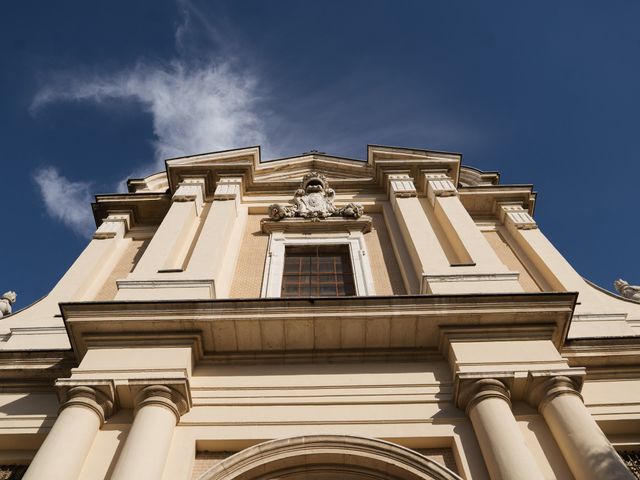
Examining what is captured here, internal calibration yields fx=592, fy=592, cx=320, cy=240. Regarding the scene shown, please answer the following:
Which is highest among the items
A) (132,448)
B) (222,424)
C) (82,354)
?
(82,354)

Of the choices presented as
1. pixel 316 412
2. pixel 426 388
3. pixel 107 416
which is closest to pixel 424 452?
pixel 426 388

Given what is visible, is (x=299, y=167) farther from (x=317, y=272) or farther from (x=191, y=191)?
(x=317, y=272)

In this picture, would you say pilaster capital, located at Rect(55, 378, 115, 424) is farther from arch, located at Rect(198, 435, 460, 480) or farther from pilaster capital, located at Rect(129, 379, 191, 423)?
arch, located at Rect(198, 435, 460, 480)

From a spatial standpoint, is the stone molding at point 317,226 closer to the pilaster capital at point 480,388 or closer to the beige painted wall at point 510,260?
the beige painted wall at point 510,260

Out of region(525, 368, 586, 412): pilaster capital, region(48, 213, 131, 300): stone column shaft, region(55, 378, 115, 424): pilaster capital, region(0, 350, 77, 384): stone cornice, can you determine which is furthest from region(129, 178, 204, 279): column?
region(525, 368, 586, 412): pilaster capital

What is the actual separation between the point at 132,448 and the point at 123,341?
95.2 inches

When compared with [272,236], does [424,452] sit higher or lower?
lower

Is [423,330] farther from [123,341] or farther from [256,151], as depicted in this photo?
[256,151]

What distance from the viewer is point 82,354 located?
977 centimetres

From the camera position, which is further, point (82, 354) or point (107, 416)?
point (82, 354)

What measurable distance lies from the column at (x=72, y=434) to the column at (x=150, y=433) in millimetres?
551

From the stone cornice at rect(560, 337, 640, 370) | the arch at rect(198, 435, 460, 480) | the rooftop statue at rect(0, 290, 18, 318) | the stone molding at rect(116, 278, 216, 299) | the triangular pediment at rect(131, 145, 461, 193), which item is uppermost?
the triangular pediment at rect(131, 145, 461, 193)

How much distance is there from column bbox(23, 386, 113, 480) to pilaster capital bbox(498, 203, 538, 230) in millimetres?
11246

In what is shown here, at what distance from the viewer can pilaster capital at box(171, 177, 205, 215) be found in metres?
15.3
